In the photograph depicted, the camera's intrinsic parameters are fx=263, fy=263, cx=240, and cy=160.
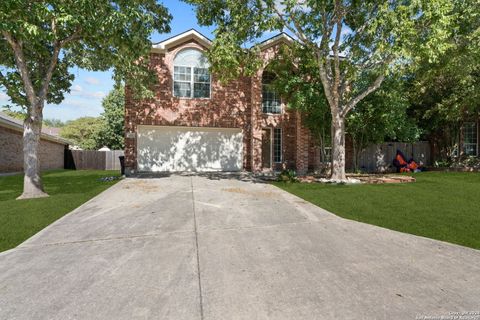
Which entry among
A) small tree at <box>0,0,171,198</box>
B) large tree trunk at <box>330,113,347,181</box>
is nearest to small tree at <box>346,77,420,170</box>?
large tree trunk at <box>330,113,347,181</box>

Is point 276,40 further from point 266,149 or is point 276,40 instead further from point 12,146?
point 12,146

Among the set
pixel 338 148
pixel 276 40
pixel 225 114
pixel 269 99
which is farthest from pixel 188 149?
pixel 338 148

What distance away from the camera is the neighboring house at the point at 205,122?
13945 mm

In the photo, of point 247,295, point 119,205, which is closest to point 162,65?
point 119,205

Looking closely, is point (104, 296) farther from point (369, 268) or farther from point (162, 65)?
point (162, 65)

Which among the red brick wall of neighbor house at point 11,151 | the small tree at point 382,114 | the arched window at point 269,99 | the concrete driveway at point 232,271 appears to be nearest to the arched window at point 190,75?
the arched window at point 269,99

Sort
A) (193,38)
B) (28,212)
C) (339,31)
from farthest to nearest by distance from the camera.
Result: (193,38) → (339,31) → (28,212)

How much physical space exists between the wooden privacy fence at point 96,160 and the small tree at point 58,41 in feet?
37.1

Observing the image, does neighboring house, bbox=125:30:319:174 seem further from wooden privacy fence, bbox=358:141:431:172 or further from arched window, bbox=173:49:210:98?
wooden privacy fence, bbox=358:141:431:172

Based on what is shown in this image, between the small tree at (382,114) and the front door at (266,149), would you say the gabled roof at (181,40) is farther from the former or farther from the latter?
the small tree at (382,114)

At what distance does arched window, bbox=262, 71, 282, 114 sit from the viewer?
1524 centimetres

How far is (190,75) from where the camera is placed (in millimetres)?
14477

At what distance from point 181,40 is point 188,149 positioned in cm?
586

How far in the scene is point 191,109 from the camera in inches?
562
